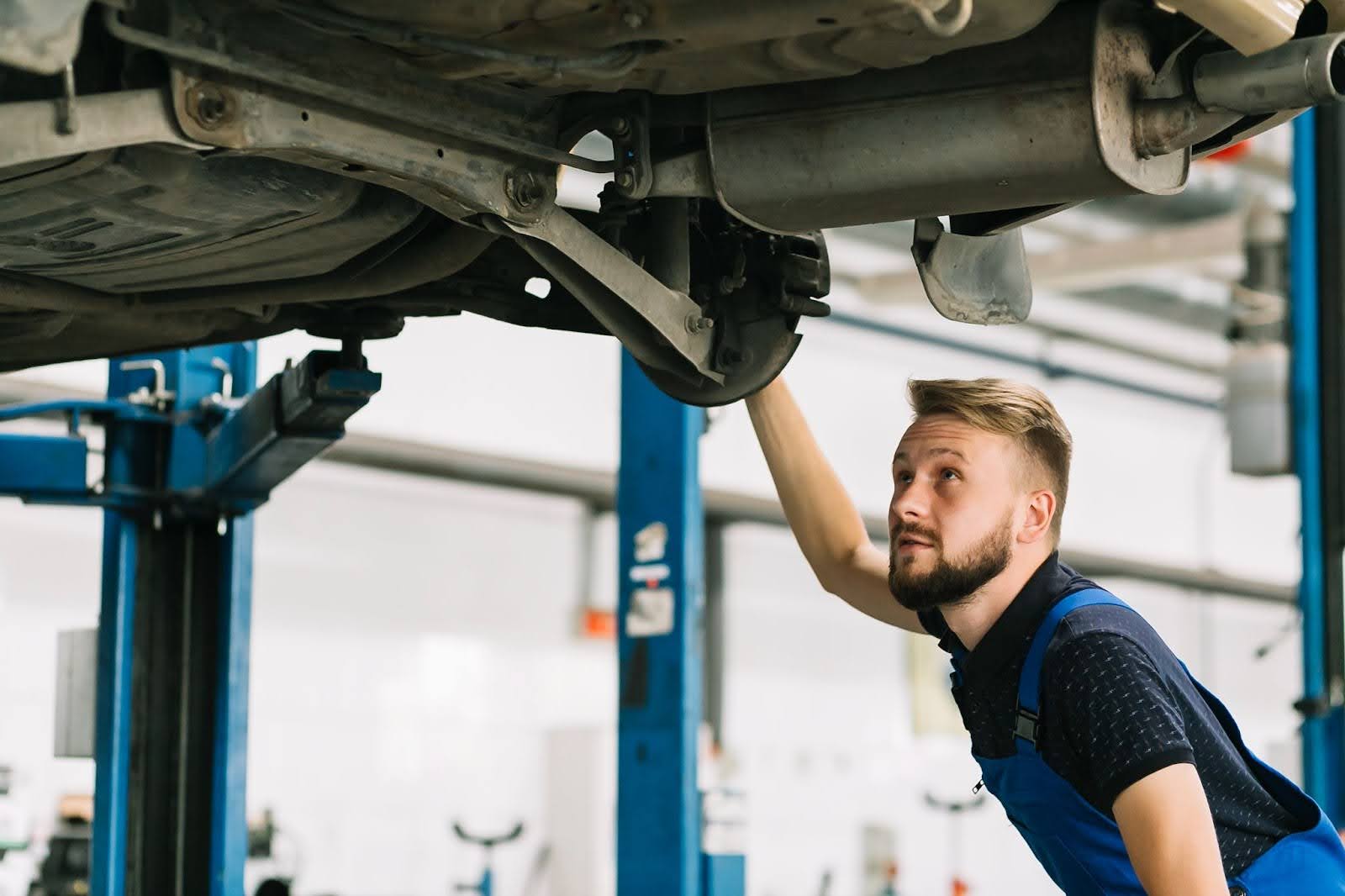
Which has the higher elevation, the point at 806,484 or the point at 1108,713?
the point at 806,484

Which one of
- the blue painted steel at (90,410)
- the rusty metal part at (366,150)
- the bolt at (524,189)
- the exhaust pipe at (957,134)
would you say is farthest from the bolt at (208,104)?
the blue painted steel at (90,410)

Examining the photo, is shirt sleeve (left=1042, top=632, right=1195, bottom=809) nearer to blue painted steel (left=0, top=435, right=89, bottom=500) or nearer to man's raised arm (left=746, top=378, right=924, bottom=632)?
man's raised arm (left=746, top=378, right=924, bottom=632)

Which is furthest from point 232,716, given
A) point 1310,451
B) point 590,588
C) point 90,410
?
point 590,588

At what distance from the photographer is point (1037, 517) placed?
7.93 feet

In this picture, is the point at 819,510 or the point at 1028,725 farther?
A: the point at 819,510

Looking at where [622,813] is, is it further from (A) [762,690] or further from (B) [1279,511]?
(B) [1279,511]

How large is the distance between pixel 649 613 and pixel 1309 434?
3.35 meters

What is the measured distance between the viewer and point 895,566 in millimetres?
2383

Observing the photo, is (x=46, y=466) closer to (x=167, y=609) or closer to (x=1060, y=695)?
(x=167, y=609)

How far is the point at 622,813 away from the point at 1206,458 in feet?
36.5

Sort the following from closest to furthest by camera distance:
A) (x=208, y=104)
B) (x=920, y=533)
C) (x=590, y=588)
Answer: (x=208, y=104) < (x=920, y=533) < (x=590, y=588)

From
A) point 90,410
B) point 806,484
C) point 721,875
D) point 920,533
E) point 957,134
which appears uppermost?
point 957,134

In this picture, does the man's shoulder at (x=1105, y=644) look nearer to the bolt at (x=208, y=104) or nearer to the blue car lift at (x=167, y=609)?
the bolt at (x=208, y=104)

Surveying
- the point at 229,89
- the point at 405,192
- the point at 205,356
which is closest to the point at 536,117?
the point at 405,192
